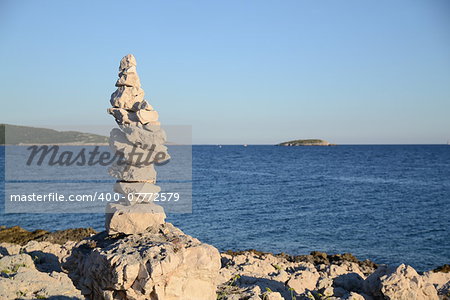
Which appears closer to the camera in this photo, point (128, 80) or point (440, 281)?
point (128, 80)

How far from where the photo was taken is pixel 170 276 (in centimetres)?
767

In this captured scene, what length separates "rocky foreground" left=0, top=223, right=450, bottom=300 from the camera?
24.9ft

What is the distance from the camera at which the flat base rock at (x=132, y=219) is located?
31.4 ft

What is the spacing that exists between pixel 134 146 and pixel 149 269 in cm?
354

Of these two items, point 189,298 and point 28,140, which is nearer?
point 189,298

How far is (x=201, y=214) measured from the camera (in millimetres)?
29672

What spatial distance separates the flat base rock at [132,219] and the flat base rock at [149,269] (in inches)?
17.4

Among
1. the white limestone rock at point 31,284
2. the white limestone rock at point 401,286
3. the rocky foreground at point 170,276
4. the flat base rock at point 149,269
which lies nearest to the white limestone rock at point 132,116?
the rocky foreground at point 170,276

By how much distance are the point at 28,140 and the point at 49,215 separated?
95.2m

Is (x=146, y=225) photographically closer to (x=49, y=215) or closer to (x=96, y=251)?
(x=96, y=251)

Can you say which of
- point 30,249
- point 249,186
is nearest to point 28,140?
point 249,186

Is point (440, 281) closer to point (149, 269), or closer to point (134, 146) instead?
point (149, 269)

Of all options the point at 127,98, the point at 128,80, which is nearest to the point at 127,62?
the point at 128,80

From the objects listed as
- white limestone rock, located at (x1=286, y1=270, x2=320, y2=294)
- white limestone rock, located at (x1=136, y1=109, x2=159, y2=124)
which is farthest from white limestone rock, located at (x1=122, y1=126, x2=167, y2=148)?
white limestone rock, located at (x1=286, y1=270, x2=320, y2=294)
